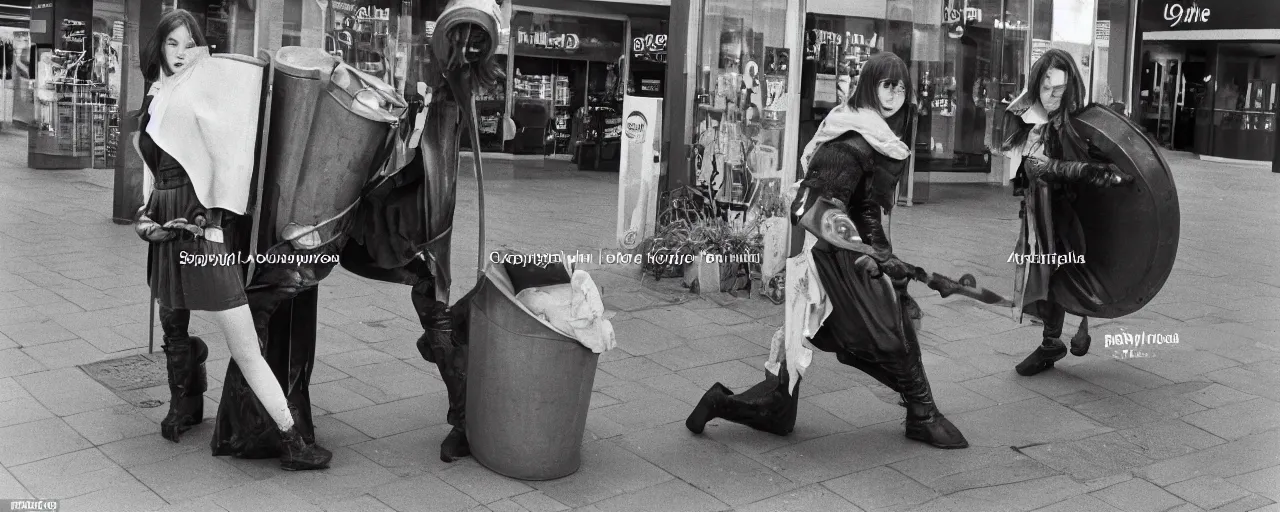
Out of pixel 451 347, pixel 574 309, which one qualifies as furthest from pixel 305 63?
pixel 574 309

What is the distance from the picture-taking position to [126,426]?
15.9 ft

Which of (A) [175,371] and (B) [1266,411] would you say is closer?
(A) [175,371]

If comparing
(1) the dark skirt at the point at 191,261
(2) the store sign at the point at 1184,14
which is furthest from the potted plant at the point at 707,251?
(2) the store sign at the point at 1184,14

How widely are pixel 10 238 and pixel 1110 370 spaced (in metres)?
7.93

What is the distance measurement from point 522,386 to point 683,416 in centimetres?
123

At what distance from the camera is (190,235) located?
4.23 meters

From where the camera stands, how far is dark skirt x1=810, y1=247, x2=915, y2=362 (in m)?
4.77

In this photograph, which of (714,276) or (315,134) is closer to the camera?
(315,134)

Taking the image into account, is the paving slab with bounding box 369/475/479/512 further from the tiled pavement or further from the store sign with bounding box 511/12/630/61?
the store sign with bounding box 511/12/630/61

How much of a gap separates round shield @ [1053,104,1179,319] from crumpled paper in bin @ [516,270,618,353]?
287 cm

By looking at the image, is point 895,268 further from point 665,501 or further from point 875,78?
point 665,501

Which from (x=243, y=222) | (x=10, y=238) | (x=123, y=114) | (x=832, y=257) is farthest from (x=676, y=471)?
(x=123, y=114)

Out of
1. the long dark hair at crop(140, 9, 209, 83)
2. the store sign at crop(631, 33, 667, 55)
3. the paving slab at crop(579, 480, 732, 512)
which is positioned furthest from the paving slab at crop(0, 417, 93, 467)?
the store sign at crop(631, 33, 667, 55)

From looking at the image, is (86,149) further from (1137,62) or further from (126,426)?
(1137,62)
